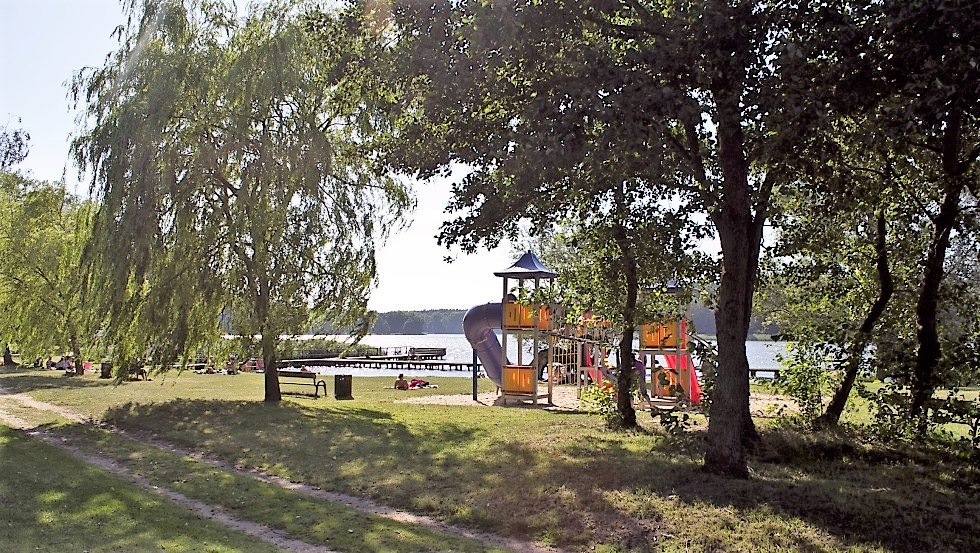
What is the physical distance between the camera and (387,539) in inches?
315

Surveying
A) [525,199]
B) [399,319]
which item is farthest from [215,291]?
[399,319]

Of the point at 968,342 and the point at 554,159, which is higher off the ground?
the point at 554,159

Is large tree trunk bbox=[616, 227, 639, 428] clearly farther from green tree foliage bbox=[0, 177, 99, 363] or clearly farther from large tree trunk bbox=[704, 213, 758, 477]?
green tree foliage bbox=[0, 177, 99, 363]

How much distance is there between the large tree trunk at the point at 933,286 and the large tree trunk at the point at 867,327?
0.76m

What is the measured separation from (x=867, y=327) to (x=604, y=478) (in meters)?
6.34

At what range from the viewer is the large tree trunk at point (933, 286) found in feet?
36.7

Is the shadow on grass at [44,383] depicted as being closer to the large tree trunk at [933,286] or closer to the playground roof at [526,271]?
the playground roof at [526,271]

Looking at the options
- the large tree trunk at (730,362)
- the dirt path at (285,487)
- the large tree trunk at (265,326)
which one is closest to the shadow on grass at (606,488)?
the dirt path at (285,487)

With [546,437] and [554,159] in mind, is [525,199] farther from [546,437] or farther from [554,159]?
[546,437]

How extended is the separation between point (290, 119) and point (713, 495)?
13.9 m

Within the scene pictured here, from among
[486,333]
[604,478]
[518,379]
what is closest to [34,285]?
[486,333]

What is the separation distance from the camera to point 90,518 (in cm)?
846

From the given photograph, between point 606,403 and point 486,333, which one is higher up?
point 486,333

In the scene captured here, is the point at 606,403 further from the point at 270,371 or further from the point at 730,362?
the point at 270,371
